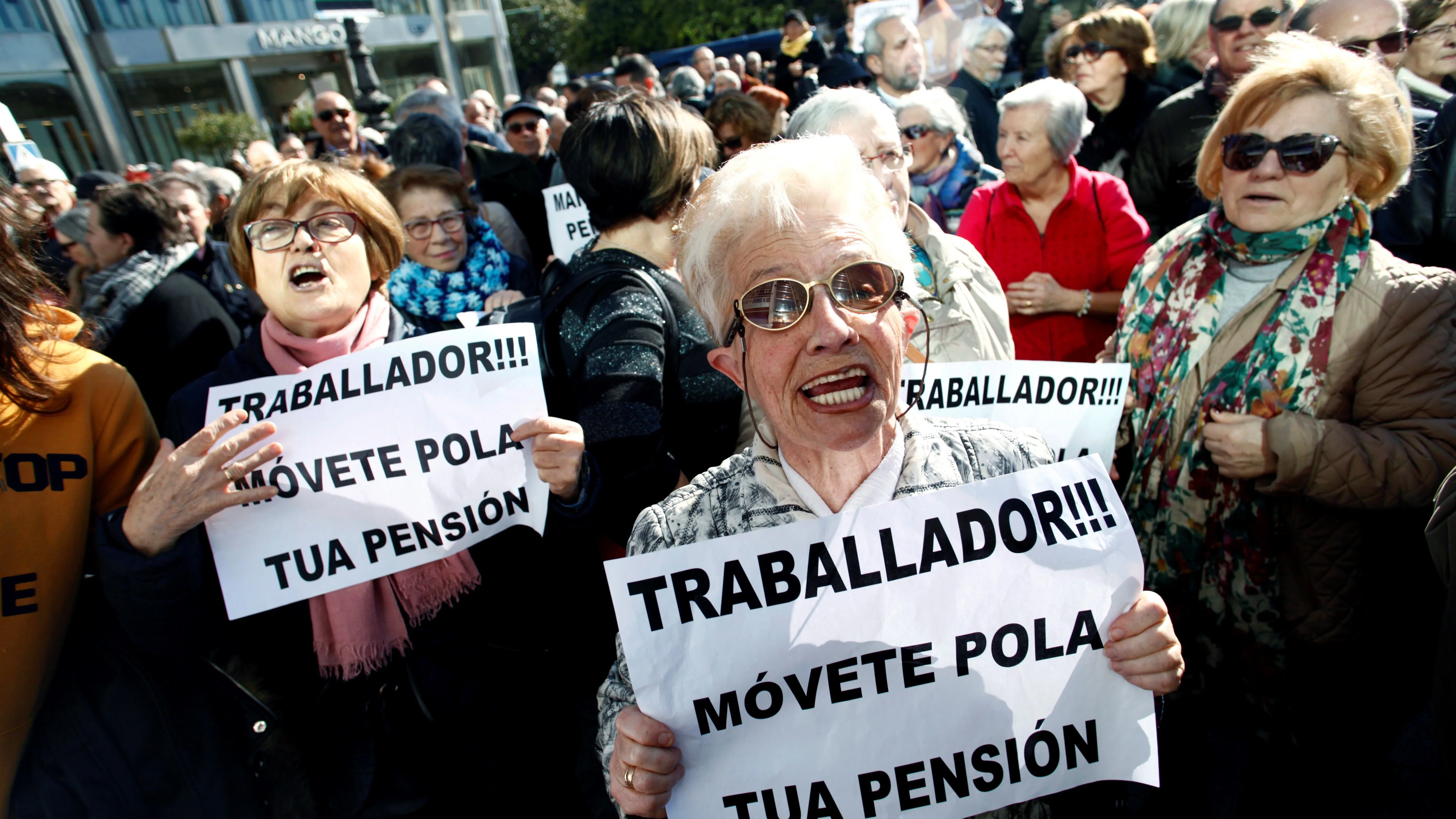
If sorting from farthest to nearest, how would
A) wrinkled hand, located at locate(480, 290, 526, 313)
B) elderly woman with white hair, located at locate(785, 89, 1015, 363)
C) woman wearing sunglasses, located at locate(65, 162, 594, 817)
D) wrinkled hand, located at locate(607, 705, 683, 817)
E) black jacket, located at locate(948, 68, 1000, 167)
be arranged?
1. black jacket, located at locate(948, 68, 1000, 167)
2. wrinkled hand, located at locate(480, 290, 526, 313)
3. elderly woman with white hair, located at locate(785, 89, 1015, 363)
4. woman wearing sunglasses, located at locate(65, 162, 594, 817)
5. wrinkled hand, located at locate(607, 705, 683, 817)

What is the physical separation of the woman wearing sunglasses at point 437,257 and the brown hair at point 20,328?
1.85m

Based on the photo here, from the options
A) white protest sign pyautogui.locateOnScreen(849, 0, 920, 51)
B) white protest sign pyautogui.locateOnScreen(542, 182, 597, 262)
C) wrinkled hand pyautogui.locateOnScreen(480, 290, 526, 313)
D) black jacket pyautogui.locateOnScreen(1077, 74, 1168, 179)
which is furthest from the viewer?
white protest sign pyautogui.locateOnScreen(849, 0, 920, 51)

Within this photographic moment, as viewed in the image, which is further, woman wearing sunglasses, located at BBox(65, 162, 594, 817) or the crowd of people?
woman wearing sunglasses, located at BBox(65, 162, 594, 817)

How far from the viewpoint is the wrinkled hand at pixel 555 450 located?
1977 mm

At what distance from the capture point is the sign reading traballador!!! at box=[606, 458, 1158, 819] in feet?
4.59

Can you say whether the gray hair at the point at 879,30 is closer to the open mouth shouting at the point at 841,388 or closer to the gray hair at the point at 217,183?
the open mouth shouting at the point at 841,388

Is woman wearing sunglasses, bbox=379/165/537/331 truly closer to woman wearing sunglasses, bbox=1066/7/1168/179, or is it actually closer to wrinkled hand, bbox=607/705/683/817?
wrinkled hand, bbox=607/705/683/817

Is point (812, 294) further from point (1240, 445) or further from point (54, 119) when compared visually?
point (54, 119)

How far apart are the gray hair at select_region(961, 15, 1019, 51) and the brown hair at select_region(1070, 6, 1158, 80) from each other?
1.72 m

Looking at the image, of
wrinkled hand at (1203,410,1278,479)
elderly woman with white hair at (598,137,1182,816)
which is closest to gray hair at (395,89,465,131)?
elderly woman with white hair at (598,137,1182,816)

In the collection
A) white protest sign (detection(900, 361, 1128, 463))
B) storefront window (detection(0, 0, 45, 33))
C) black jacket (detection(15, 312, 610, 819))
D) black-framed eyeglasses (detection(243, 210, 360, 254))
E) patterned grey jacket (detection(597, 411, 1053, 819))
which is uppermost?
storefront window (detection(0, 0, 45, 33))

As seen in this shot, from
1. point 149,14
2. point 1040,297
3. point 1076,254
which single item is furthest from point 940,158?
point 149,14

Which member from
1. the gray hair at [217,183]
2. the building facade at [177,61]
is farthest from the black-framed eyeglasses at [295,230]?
the building facade at [177,61]

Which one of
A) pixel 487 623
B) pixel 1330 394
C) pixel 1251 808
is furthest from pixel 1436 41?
pixel 487 623
